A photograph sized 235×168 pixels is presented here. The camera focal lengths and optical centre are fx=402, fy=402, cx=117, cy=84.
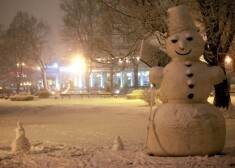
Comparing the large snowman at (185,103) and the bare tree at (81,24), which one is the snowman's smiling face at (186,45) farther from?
the bare tree at (81,24)

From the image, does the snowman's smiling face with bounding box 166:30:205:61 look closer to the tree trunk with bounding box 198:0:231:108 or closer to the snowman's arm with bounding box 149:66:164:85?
the snowman's arm with bounding box 149:66:164:85

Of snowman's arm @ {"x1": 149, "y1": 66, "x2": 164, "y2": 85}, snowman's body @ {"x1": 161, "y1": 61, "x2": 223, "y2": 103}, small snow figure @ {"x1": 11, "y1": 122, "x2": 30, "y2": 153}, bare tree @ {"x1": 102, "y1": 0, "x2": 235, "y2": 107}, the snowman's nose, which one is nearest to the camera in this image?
snowman's body @ {"x1": 161, "y1": 61, "x2": 223, "y2": 103}

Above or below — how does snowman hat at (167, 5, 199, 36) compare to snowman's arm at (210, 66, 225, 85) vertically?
above

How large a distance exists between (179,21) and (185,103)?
1.86 meters

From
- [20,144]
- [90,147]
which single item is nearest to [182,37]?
[90,147]

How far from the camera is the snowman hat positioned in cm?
907

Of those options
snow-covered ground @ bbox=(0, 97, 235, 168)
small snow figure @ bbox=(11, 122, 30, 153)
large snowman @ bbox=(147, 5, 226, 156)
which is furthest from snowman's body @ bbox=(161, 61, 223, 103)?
small snow figure @ bbox=(11, 122, 30, 153)

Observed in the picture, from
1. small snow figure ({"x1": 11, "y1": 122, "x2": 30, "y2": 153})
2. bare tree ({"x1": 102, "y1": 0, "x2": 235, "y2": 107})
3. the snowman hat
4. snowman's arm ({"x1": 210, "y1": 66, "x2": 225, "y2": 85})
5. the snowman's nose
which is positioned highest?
bare tree ({"x1": 102, "y1": 0, "x2": 235, "y2": 107})

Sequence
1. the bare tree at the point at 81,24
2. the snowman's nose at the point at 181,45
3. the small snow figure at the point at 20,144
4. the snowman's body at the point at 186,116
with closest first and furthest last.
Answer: the snowman's body at the point at 186,116 → the snowman's nose at the point at 181,45 → the small snow figure at the point at 20,144 → the bare tree at the point at 81,24

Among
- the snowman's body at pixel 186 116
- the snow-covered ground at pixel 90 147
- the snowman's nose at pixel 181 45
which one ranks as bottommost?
the snow-covered ground at pixel 90 147

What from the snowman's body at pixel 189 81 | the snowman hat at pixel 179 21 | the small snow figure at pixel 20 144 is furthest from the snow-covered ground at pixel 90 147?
the snowman hat at pixel 179 21

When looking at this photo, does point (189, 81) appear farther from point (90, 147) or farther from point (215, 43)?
point (215, 43)

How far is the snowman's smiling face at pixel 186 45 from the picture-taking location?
891 centimetres

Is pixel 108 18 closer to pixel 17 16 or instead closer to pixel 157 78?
pixel 157 78
